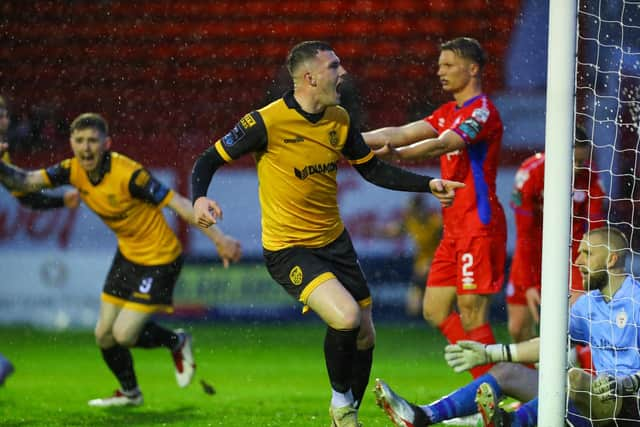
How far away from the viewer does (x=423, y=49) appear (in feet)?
44.2

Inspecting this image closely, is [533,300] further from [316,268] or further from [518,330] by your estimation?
[316,268]

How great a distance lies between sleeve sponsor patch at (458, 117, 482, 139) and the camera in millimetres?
6645

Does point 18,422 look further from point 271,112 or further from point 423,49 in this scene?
point 423,49

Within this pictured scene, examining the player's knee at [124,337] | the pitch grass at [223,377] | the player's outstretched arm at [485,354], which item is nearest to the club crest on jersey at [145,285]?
the player's knee at [124,337]

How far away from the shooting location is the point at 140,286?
306 inches

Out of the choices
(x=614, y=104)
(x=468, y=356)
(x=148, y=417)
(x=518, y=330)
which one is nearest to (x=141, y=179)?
(x=148, y=417)

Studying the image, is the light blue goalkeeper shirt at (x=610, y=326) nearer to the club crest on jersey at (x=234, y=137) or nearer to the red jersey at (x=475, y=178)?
the red jersey at (x=475, y=178)

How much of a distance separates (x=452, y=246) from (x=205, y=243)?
5.53 metres

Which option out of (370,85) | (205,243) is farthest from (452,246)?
(370,85)

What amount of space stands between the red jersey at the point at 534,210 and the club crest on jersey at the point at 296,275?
8.91ft

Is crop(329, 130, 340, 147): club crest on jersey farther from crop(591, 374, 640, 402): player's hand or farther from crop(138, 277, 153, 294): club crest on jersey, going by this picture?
crop(138, 277, 153, 294): club crest on jersey

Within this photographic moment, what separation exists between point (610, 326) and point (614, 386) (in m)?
0.44

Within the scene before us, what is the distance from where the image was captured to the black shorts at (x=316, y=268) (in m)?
5.62

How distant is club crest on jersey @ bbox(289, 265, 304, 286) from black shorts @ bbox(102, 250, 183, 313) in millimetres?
2289
